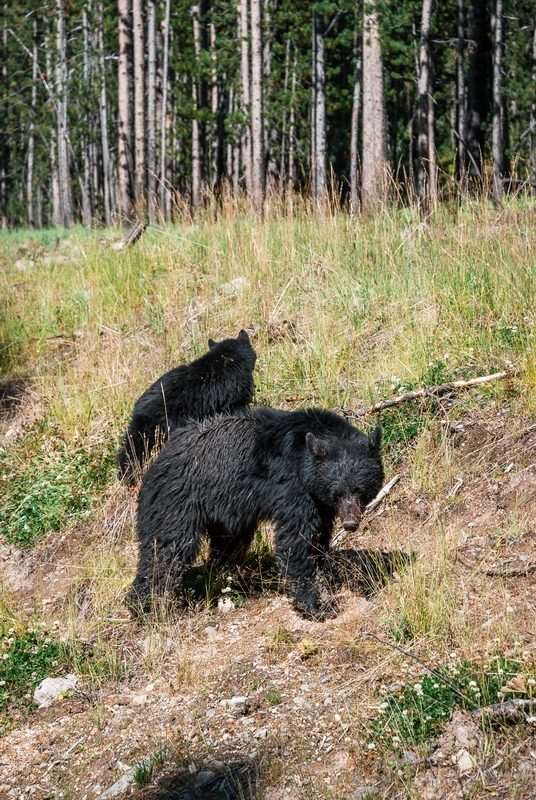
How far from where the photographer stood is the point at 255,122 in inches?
676

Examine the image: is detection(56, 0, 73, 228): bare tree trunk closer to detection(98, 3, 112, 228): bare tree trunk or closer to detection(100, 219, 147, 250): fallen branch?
detection(98, 3, 112, 228): bare tree trunk

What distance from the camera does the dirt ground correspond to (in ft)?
11.8

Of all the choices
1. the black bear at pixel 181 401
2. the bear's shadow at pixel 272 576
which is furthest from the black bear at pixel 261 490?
the black bear at pixel 181 401

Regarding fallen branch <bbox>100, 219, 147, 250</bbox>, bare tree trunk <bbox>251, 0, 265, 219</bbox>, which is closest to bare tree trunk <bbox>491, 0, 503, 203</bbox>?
bare tree trunk <bbox>251, 0, 265, 219</bbox>

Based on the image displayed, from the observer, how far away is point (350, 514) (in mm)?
4668

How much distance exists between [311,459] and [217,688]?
141 cm

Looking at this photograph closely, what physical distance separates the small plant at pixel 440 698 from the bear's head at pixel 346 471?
110 centimetres

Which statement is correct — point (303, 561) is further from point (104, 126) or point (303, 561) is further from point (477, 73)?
point (104, 126)

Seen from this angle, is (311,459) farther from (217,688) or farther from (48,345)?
(48,345)

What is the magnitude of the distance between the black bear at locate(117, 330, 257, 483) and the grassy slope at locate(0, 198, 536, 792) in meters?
0.40

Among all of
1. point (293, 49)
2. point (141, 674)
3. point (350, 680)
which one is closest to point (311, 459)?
point (350, 680)

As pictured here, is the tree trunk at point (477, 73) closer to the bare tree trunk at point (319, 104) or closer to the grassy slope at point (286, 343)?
the grassy slope at point (286, 343)

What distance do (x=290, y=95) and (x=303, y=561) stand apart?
80.6 feet

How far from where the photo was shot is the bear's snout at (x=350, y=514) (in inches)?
181
